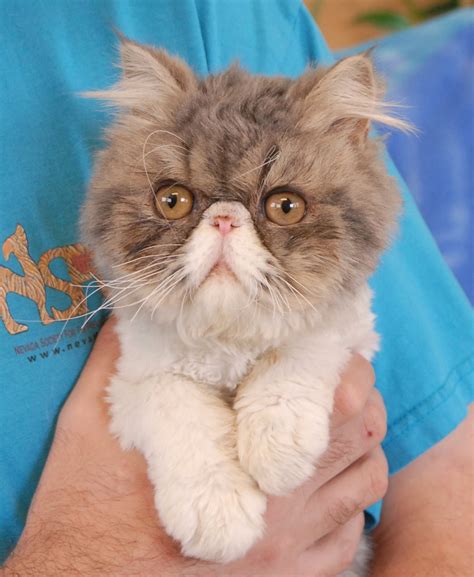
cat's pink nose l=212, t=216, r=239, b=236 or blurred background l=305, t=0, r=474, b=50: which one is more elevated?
blurred background l=305, t=0, r=474, b=50

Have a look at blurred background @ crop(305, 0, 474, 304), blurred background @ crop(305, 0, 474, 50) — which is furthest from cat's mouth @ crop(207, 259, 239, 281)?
blurred background @ crop(305, 0, 474, 50)

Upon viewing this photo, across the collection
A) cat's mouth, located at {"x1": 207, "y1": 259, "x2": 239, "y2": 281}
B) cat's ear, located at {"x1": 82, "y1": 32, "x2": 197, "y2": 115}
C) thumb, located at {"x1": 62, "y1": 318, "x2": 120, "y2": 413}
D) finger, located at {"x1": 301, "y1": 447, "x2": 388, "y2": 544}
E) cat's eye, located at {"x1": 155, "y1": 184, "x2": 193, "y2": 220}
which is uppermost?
cat's ear, located at {"x1": 82, "y1": 32, "x2": 197, "y2": 115}

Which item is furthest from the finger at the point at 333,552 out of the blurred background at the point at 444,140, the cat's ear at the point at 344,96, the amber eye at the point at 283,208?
the blurred background at the point at 444,140

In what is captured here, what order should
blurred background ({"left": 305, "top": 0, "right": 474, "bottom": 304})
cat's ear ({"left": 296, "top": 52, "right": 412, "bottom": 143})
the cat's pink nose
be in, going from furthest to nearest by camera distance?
blurred background ({"left": 305, "top": 0, "right": 474, "bottom": 304}) → cat's ear ({"left": 296, "top": 52, "right": 412, "bottom": 143}) → the cat's pink nose

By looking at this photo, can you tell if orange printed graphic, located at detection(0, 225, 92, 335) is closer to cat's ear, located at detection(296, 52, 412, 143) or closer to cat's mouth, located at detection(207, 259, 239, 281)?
cat's mouth, located at detection(207, 259, 239, 281)

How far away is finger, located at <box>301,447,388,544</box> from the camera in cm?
103

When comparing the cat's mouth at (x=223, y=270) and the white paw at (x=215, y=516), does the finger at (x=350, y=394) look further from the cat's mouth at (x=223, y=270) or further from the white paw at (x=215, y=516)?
the cat's mouth at (x=223, y=270)

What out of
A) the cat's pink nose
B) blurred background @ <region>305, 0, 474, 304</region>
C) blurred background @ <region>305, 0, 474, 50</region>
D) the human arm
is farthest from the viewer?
blurred background @ <region>305, 0, 474, 50</region>

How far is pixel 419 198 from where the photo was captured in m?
2.15

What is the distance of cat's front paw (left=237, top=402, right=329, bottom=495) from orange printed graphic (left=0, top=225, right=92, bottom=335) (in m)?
0.44

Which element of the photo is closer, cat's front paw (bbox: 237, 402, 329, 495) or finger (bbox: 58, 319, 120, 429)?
Result: cat's front paw (bbox: 237, 402, 329, 495)

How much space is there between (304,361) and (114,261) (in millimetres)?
395

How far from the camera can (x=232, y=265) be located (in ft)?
2.85

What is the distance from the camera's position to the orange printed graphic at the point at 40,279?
105 centimetres
